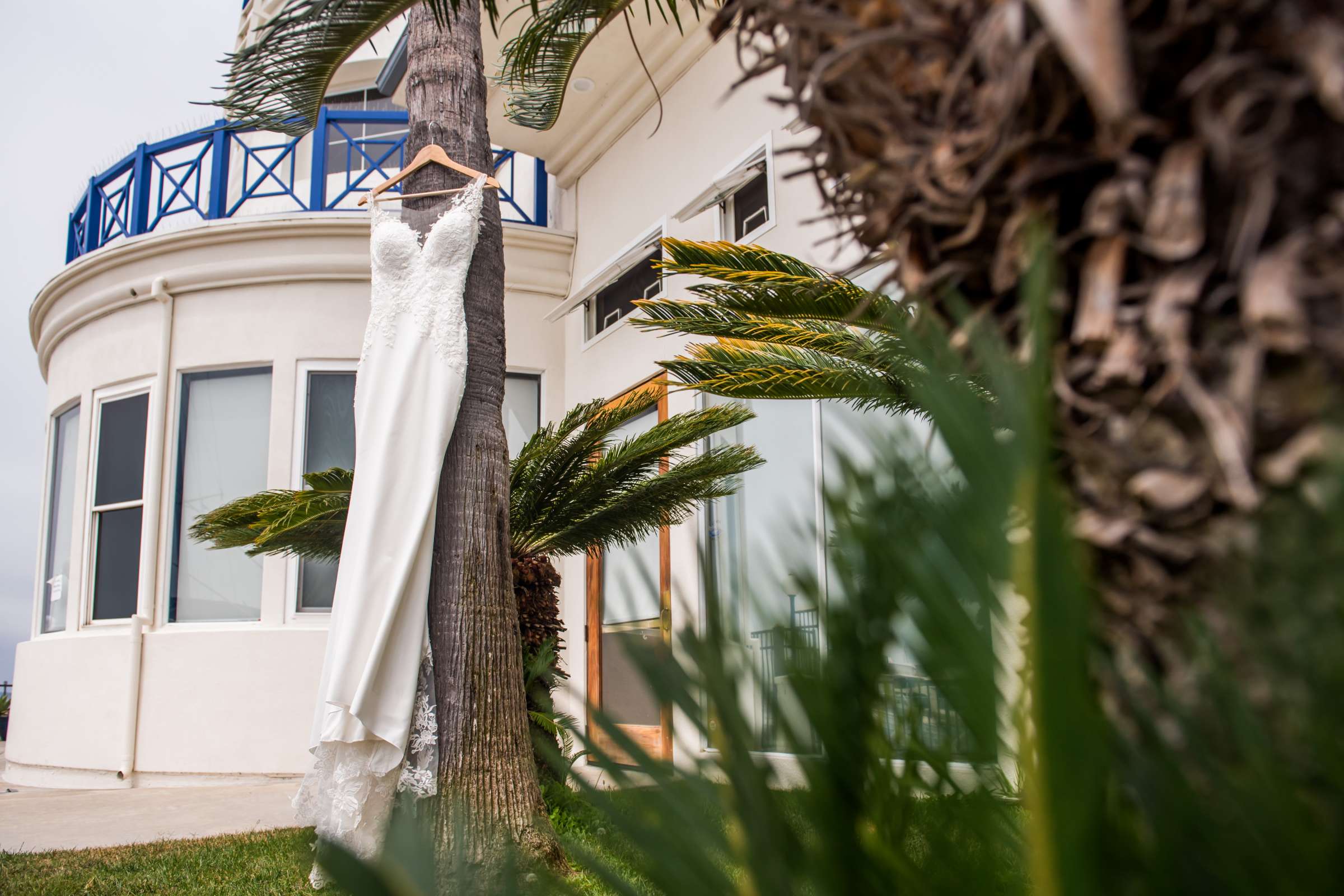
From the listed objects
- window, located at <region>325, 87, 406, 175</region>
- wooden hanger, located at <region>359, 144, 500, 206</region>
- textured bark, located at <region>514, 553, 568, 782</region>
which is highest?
window, located at <region>325, 87, 406, 175</region>

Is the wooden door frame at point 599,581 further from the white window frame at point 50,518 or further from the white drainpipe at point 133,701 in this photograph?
the white window frame at point 50,518

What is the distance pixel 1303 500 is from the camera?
0.32m

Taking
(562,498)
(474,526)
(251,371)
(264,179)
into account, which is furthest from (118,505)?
(474,526)

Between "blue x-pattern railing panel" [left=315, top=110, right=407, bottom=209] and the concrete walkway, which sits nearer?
the concrete walkway

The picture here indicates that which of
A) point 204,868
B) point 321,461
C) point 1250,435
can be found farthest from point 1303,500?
point 321,461

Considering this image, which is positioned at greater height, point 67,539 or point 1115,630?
point 67,539

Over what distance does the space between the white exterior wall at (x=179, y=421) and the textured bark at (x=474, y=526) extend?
346 centimetres

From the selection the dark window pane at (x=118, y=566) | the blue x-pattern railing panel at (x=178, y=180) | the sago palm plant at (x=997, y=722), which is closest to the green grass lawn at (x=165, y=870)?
the sago palm plant at (x=997, y=722)

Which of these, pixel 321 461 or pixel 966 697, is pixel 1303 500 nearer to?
pixel 966 697

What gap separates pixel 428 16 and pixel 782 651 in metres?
4.11

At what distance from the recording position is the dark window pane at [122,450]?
295 inches

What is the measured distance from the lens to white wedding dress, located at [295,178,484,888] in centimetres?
332

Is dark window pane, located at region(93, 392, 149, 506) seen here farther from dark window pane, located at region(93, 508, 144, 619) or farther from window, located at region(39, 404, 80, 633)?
window, located at region(39, 404, 80, 633)

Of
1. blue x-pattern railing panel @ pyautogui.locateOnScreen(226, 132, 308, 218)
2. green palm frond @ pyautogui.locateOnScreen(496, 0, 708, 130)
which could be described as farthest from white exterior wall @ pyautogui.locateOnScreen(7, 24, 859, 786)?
green palm frond @ pyautogui.locateOnScreen(496, 0, 708, 130)
